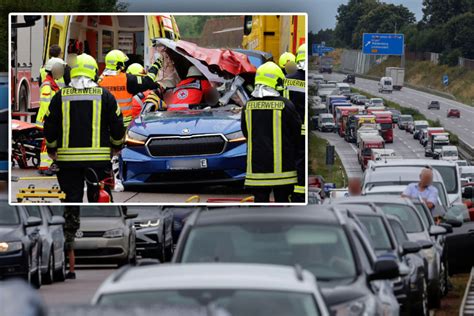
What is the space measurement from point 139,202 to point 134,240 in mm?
9590

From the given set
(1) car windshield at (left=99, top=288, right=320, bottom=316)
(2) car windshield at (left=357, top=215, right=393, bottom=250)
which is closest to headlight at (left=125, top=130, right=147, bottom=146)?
(2) car windshield at (left=357, top=215, right=393, bottom=250)

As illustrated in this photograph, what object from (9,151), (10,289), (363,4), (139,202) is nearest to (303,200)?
(139,202)

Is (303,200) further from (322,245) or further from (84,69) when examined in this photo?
(322,245)

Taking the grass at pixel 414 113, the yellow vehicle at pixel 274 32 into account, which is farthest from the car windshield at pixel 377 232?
the grass at pixel 414 113

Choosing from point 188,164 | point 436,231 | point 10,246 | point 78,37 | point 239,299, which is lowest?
point 10,246

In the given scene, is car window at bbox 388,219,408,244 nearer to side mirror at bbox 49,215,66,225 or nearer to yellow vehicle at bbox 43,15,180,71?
yellow vehicle at bbox 43,15,180,71

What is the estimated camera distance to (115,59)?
52.0 ft

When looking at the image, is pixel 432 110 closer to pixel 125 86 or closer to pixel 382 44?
pixel 382 44

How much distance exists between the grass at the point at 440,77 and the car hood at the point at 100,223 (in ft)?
147

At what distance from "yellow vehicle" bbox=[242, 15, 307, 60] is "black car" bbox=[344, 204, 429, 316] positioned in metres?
1.75

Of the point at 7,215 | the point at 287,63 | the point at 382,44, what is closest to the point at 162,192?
the point at 287,63

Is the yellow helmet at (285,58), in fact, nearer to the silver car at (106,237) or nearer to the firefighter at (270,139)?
the firefighter at (270,139)

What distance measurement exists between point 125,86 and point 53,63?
2.56ft

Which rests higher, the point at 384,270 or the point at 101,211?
the point at 384,270
